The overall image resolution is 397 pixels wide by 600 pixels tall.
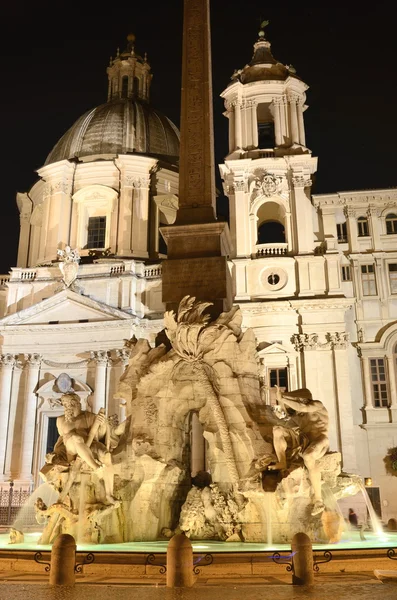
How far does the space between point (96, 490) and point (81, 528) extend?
739mm

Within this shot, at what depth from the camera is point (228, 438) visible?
477 inches

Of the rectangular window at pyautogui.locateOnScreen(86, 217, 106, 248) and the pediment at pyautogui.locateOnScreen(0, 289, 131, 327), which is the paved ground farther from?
the rectangular window at pyautogui.locateOnScreen(86, 217, 106, 248)

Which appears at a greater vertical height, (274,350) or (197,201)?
(197,201)

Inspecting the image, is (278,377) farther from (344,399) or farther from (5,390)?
(5,390)

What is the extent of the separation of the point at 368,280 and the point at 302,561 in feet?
82.5

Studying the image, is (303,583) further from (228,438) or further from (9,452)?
(9,452)

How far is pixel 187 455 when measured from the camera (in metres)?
13.4

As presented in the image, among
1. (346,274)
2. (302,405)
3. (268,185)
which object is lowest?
(302,405)

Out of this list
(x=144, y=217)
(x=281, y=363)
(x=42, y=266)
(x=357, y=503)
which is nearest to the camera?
(x=357, y=503)

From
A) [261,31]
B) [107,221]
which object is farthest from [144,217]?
[261,31]

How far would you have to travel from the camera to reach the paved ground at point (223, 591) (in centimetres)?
657

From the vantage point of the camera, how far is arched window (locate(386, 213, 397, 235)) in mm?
31742

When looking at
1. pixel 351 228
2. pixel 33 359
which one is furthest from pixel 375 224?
pixel 33 359

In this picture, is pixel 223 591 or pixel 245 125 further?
pixel 245 125
